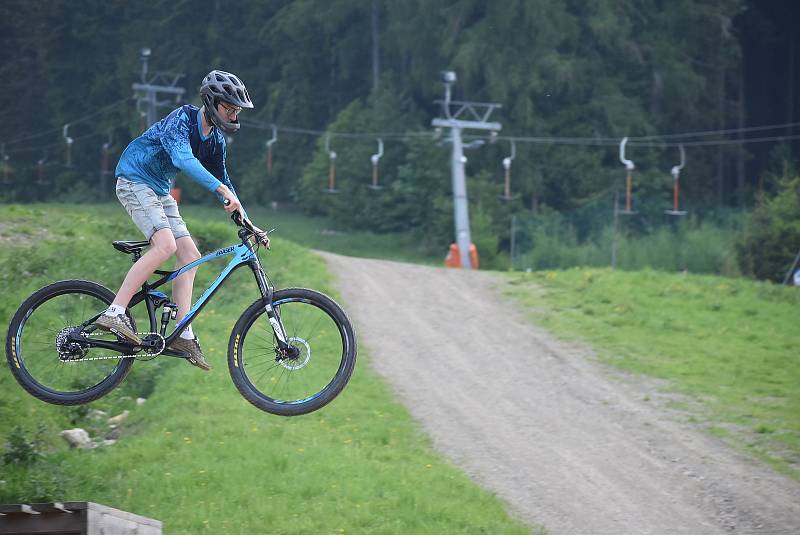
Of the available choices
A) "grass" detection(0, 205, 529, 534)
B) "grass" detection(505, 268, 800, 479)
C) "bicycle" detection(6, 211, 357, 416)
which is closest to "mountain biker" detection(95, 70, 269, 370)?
"bicycle" detection(6, 211, 357, 416)

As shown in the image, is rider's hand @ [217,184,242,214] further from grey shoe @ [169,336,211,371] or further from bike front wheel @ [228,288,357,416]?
grey shoe @ [169,336,211,371]

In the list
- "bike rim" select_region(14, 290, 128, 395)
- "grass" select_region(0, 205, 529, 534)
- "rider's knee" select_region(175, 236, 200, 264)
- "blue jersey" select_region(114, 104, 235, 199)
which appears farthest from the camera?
"grass" select_region(0, 205, 529, 534)

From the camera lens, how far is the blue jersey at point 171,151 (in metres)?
8.20

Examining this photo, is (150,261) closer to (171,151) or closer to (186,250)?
(186,250)

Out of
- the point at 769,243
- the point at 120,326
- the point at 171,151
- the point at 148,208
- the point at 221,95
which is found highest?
the point at 221,95

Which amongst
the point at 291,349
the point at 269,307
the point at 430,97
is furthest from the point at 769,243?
the point at 291,349

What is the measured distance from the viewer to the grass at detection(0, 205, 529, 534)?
1319cm

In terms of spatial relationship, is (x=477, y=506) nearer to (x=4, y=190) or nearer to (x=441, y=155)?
(x=441, y=155)

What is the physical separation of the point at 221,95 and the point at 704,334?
16515 millimetres

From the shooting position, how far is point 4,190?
56.7 meters

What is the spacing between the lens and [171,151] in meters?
A: 8.18

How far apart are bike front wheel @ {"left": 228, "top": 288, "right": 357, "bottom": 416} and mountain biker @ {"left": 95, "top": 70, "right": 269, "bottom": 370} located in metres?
0.41

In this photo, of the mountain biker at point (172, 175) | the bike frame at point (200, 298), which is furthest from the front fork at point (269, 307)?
the mountain biker at point (172, 175)

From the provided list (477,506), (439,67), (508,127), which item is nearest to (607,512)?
(477,506)
